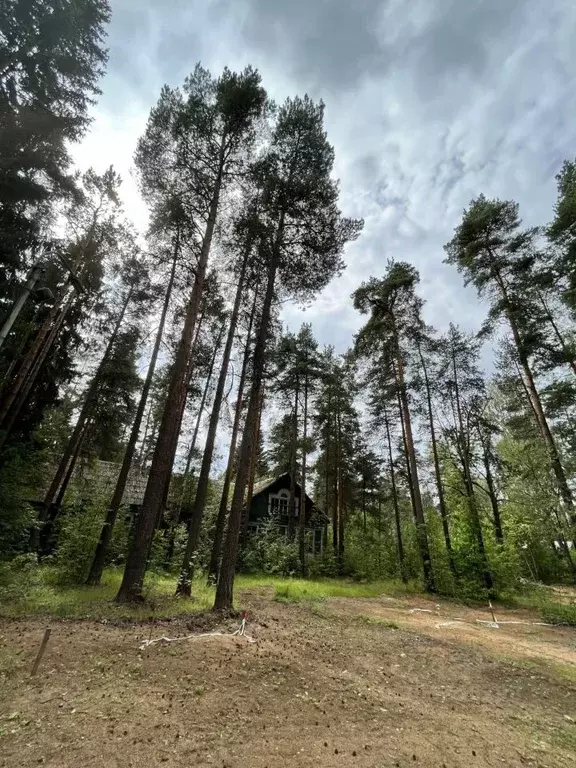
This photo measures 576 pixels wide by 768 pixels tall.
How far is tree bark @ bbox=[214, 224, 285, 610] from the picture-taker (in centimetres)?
768

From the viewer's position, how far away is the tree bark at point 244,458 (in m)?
7.68

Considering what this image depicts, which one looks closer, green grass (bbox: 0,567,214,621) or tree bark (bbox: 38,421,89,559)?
green grass (bbox: 0,567,214,621)

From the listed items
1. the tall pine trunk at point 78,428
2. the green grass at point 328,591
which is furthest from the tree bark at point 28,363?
the green grass at point 328,591

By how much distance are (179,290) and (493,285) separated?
1339cm

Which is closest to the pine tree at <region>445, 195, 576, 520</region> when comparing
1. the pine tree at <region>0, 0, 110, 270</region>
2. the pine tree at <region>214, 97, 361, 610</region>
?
the pine tree at <region>214, 97, 361, 610</region>

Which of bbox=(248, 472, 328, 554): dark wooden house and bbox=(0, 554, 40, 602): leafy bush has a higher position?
bbox=(248, 472, 328, 554): dark wooden house

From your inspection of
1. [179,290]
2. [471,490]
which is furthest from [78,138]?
[471,490]

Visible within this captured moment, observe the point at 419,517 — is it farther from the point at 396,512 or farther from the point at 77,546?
the point at 77,546

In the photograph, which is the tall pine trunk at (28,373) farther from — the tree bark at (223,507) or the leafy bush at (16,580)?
the tree bark at (223,507)

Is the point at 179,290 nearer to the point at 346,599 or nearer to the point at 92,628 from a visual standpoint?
the point at 92,628

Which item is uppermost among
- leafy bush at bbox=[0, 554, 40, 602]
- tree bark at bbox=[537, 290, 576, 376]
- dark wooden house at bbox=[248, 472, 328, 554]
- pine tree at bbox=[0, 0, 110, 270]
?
pine tree at bbox=[0, 0, 110, 270]

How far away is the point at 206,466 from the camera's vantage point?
34.3ft

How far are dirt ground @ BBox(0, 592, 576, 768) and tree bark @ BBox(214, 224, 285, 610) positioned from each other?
1.07 metres

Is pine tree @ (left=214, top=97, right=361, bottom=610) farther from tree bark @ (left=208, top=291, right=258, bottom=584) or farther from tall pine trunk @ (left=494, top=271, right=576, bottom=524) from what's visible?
tall pine trunk @ (left=494, top=271, right=576, bottom=524)
